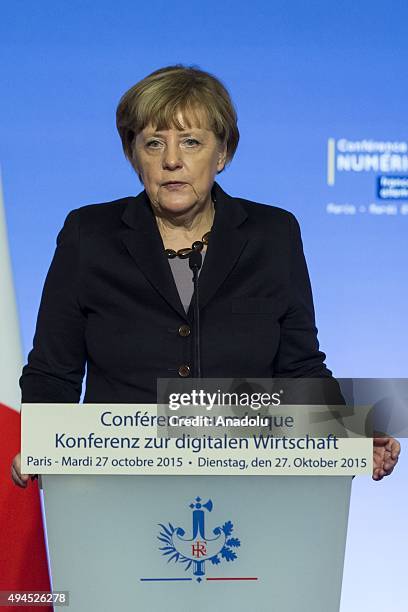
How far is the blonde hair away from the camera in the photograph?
69.6 inches

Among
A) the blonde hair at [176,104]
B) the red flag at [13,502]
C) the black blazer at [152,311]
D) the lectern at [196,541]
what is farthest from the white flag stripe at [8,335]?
the lectern at [196,541]

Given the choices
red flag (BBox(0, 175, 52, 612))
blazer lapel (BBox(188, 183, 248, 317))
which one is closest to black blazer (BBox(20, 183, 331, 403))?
blazer lapel (BBox(188, 183, 248, 317))

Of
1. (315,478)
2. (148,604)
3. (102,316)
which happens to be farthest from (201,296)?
(148,604)

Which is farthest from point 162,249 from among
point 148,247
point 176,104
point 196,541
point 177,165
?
point 196,541

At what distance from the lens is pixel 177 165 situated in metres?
1.77

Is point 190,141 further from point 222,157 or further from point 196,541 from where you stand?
point 196,541

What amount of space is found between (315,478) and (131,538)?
280mm

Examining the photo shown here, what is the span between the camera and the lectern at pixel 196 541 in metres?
1.51

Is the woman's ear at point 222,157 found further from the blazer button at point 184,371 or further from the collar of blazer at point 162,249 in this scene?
the blazer button at point 184,371

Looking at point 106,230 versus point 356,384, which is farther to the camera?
point 356,384

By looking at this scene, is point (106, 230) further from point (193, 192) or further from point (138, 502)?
point (138, 502)

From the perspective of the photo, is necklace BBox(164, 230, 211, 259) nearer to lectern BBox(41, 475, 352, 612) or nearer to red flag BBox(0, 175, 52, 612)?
lectern BBox(41, 475, 352, 612)

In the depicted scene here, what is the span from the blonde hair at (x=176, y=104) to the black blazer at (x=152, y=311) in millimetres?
142

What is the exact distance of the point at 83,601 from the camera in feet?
4.94
